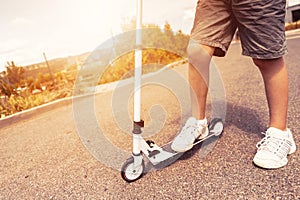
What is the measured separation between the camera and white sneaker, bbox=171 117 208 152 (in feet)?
4.90

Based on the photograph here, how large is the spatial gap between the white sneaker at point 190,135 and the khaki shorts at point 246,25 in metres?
0.50

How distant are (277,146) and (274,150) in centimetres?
3

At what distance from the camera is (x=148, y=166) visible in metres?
1.52

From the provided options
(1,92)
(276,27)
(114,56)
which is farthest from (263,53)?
(114,56)

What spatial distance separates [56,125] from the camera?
2.92 m

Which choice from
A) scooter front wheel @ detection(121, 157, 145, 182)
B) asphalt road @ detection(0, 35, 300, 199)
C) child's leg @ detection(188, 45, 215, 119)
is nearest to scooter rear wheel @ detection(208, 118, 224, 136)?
asphalt road @ detection(0, 35, 300, 199)

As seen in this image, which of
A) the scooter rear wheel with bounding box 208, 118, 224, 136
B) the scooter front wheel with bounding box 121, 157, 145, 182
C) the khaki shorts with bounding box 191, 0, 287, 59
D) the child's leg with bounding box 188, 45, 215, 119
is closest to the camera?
the khaki shorts with bounding box 191, 0, 287, 59

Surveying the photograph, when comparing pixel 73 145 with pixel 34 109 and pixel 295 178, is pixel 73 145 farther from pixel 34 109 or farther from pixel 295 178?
pixel 34 109

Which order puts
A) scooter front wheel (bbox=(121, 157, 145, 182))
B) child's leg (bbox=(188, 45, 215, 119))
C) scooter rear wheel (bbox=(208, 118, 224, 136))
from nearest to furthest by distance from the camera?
scooter front wheel (bbox=(121, 157, 145, 182)) → child's leg (bbox=(188, 45, 215, 119)) → scooter rear wheel (bbox=(208, 118, 224, 136))

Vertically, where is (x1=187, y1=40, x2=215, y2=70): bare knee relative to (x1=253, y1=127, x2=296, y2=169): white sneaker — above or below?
above

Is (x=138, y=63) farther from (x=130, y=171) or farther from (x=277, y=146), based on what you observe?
(x=277, y=146)

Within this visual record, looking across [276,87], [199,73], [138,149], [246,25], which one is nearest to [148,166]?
[138,149]

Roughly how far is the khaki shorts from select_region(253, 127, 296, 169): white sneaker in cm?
48

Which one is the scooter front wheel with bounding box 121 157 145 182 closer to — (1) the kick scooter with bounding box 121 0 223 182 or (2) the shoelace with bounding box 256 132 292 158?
(1) the kick scooter with bounding box 121 0 223 182
